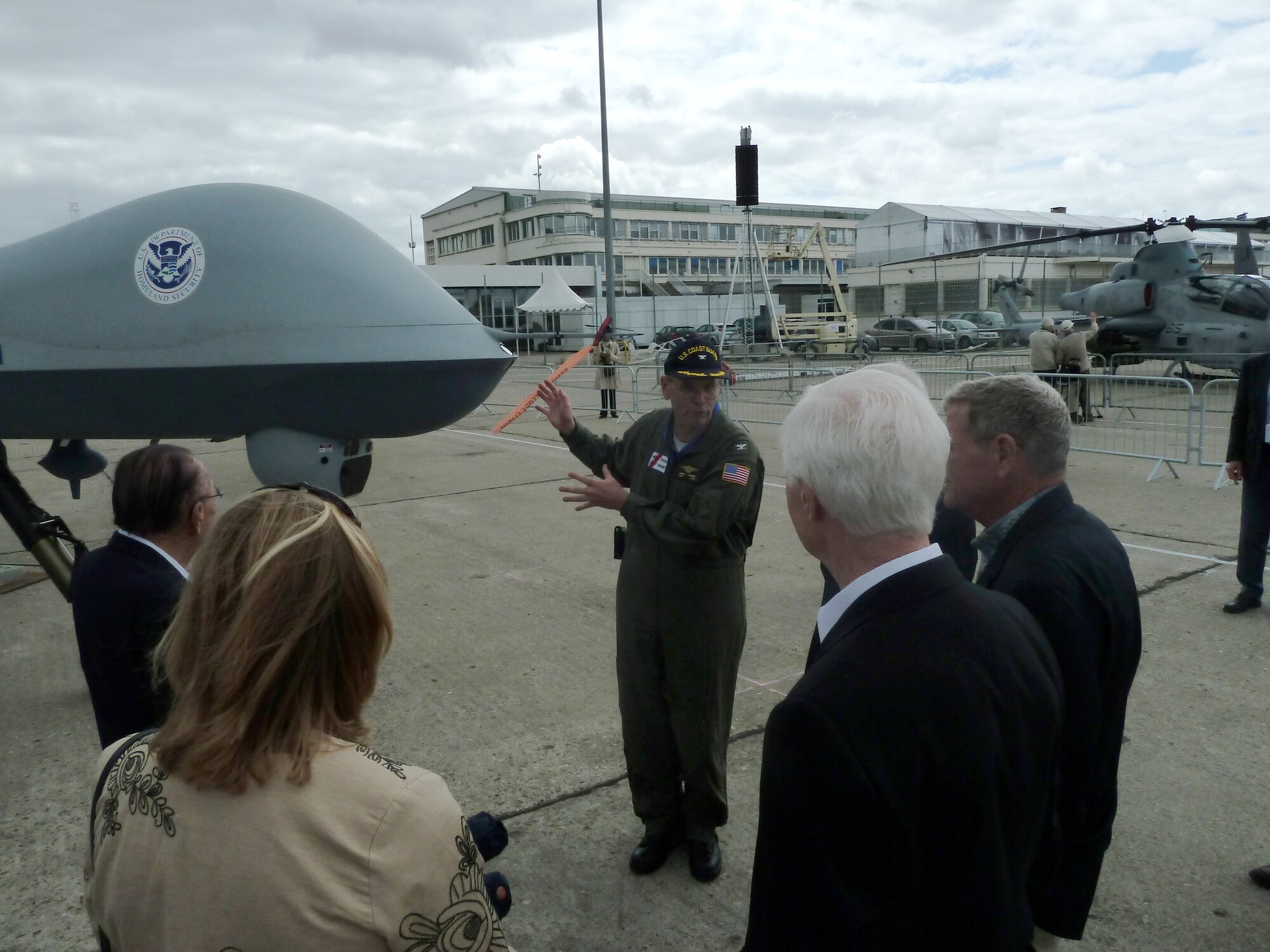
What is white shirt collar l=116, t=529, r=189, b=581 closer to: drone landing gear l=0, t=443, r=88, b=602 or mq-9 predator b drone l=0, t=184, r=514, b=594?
mq-9 predator b drone l=0, t=184, r=514, b=594

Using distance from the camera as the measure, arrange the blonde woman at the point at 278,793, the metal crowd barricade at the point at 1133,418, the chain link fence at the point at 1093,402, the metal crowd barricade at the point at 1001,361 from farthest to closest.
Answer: the metal crowd barricade at the point at 1001,361 → the chain link fence at the point at 1093,402 → the metal crowd barricade at the point at 1133,418 → the blonde woman at the point at 278,793

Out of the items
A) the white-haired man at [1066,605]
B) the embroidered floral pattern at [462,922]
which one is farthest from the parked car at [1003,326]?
the embroidered floral pattern at [462,922]

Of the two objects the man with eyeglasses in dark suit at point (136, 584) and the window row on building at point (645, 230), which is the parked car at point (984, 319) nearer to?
the window row on building at point (645, 230)

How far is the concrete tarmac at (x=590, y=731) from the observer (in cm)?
285

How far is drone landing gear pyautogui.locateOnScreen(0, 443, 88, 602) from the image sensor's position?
4.27 metres

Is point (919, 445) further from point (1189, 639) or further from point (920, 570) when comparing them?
point (1189, 639)

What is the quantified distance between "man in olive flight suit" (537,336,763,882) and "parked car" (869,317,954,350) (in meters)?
30.4

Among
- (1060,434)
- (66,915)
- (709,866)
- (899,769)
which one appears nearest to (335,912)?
(899,769)

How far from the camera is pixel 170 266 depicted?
3736mm

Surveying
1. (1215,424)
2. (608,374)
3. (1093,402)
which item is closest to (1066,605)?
(608,374)

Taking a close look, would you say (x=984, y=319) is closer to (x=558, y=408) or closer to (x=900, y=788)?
(x=558, y=408)

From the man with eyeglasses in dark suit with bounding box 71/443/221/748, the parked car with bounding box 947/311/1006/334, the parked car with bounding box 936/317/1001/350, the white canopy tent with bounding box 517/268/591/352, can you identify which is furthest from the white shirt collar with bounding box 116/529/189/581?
the parked car with bounding box 947/311/1006/334

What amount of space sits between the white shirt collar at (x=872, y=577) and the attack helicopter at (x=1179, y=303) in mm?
16316

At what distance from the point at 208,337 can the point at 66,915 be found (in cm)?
212
